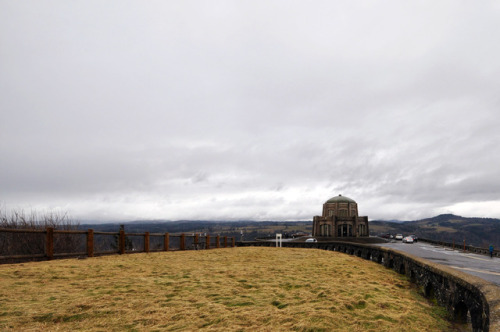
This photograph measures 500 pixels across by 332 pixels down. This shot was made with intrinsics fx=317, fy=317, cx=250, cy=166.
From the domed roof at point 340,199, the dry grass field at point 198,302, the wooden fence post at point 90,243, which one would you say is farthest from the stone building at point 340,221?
the dry grass field at point 198,302

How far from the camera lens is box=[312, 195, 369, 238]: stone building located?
3004 inches

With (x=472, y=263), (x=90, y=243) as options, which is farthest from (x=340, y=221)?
(x=90, y=243)

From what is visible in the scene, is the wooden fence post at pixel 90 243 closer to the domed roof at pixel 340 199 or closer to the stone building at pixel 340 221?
the stone building at pixel 340 221

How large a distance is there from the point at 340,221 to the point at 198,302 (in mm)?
74494

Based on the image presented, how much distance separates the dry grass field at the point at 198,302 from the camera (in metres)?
5.67

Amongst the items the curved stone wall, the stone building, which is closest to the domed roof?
the stone building

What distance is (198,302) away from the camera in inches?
274

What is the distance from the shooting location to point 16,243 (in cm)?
2319

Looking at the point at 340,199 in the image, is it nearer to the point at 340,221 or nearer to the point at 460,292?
the point at 340,221

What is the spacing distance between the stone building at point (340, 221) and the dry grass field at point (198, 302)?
68.7 metres

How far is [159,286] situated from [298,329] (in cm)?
446

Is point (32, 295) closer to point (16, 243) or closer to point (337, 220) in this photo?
point (16, 243)

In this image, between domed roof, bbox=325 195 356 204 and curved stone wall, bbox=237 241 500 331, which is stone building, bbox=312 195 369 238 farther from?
curved stone wall, bbox=237 241 500 331

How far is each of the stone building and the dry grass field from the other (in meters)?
68.7
